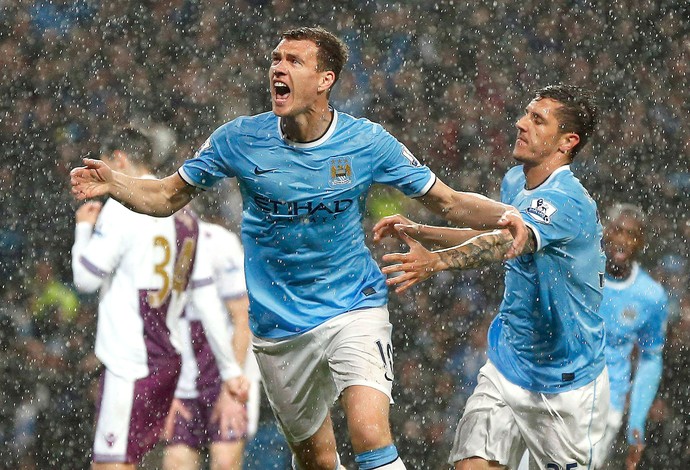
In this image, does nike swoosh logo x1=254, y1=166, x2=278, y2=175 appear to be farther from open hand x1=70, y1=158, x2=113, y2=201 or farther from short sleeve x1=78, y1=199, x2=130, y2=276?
short sleeve x1=78, y1=199, x2=130, y2=276

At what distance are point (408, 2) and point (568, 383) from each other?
5073 millimetres

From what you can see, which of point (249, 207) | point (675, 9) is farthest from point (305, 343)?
point (675, 9)

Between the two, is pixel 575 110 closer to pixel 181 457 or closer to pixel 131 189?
pixel 131 189

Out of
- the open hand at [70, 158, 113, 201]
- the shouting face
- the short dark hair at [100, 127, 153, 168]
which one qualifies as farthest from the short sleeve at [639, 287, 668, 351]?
the open hand at [70, 158, 113, 201]

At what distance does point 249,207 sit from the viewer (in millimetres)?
5551

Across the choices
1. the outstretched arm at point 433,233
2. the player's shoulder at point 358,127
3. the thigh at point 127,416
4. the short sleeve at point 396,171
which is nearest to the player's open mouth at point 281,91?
the player's shoulder at point 358,127

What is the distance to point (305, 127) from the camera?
217 inches

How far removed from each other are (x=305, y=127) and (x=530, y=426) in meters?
1.52

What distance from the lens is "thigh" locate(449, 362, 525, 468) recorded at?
567 cm

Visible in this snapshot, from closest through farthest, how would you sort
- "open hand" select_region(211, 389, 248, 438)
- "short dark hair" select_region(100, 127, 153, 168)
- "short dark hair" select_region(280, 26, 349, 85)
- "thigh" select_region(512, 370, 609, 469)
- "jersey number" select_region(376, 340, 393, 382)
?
"jersey number" select_region(376, 340, 393, 382), "short dark hair" select_region(280, 26, 349, 85), "thigh" select_region(512, 370, 609, 469), "short dark hair" select_region(100, 127, 153, 168), "open hand" select_region(211, 389, 248, 438)

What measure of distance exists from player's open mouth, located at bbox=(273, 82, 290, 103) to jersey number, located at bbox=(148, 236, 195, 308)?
1.89 metres

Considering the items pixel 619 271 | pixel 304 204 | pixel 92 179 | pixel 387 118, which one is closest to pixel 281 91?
pixel 304 204

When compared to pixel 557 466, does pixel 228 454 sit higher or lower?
lower

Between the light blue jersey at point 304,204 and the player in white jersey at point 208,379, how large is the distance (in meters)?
1.80
